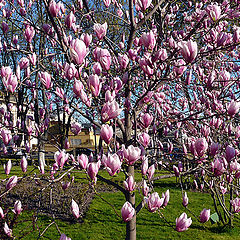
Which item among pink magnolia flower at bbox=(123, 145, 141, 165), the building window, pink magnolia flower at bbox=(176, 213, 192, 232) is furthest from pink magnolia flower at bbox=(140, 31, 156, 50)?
the building window

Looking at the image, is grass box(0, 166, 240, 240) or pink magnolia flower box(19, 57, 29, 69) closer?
pink magnolia flower box(19, 57, 29, 69)

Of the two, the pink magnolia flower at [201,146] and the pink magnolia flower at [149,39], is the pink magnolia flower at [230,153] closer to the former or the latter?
the pink magnolia flower at [201,146]

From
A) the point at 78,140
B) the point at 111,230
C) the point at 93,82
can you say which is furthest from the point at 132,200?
the point at 78,140

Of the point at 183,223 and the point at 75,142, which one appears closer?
the point at 183,223

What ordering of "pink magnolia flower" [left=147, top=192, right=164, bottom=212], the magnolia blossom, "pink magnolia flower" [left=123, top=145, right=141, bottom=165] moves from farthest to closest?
1. the magnolia blossom
2. "pink magnolia flower" [left=147, top=192, right=164, bottom=212]
3. "pink magnolia flower" [left=123, top=145, right=141, bottom=165]

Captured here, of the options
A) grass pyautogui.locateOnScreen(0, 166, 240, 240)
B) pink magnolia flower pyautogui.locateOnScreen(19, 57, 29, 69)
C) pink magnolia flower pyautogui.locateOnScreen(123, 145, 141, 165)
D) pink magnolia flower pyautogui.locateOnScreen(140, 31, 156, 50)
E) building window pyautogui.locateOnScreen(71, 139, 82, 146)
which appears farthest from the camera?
building window pyautogui.locateOnScreen(71, 139, 82, 146)

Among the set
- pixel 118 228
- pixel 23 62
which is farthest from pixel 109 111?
pixel 118 228

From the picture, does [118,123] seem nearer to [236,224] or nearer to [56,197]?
[236,224]

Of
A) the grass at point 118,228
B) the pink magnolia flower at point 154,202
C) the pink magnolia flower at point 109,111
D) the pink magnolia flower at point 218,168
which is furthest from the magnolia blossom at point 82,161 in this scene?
the grass at point 118,228

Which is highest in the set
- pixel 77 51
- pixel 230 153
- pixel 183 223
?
pixel 77 51

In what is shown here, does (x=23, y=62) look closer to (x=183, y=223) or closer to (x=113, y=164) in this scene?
(x=113, y=164)

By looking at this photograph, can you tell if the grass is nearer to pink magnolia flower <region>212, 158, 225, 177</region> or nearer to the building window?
pink magnolia flower <region>212, 158, 225, 177</region>

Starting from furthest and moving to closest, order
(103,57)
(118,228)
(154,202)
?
(118,228) → (103,57) → (154,202)

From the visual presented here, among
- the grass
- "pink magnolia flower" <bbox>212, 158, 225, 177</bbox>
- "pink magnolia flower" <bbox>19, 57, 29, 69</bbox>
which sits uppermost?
"pink magnolia flower" <bbox>19, 57, 29, 69</bbox>
